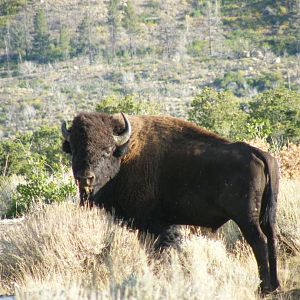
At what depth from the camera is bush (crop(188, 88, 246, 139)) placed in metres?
30.1

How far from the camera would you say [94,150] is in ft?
32.7

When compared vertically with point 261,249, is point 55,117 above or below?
below

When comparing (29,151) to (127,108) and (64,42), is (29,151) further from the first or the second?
(64,42)

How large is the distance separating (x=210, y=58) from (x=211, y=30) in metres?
14.1

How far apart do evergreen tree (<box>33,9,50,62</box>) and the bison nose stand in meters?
100

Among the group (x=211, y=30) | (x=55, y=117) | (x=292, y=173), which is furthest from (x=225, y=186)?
(x=211, y=30)

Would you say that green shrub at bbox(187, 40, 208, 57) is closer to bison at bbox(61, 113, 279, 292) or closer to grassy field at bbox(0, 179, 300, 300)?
bison at bbox(61, 113, 279, 292)

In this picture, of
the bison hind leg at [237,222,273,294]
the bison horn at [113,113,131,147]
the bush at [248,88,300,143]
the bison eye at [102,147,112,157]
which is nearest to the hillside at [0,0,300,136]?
the bush at [248,88,300,143]

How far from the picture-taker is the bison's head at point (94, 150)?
9.86m

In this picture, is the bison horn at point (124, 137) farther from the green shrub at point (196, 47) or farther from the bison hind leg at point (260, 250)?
the green shrub at point (196, 47)

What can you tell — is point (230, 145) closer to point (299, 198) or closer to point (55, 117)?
point (299, 198)

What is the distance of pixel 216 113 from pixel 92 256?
23.8 meters

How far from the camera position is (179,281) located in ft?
22.6

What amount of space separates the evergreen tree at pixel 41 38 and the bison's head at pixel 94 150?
99.7 metres
